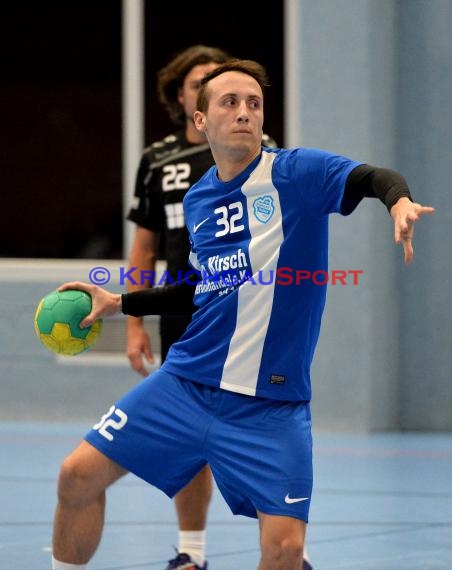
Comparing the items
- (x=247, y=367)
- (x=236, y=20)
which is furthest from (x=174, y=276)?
(x=236, y=20)

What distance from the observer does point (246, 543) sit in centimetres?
570

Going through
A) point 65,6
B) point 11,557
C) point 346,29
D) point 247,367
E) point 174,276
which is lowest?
point 11,557

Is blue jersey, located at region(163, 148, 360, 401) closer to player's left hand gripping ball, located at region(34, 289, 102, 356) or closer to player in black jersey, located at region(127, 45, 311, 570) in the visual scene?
player's left hand gripping ball, located at region(34, 289, 102, 356)

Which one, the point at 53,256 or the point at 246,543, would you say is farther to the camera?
the point at 53,256

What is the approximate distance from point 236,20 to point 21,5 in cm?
193

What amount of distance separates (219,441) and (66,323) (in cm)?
85

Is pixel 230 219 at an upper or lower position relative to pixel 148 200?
lower

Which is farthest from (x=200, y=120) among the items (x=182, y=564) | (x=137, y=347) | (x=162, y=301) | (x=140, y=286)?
(x=182, y=564)

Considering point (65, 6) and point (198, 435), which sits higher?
point (65, 6)

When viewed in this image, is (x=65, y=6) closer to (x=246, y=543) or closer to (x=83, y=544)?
(x=246, y=543)

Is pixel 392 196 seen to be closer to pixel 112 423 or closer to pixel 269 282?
pixel 269 282

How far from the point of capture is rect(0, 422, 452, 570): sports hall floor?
17.7ft

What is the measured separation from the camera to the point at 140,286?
555 cm

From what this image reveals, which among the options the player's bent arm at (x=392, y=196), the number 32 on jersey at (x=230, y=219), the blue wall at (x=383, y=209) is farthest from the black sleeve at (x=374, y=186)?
the blue wall at (x=383, y=209)
